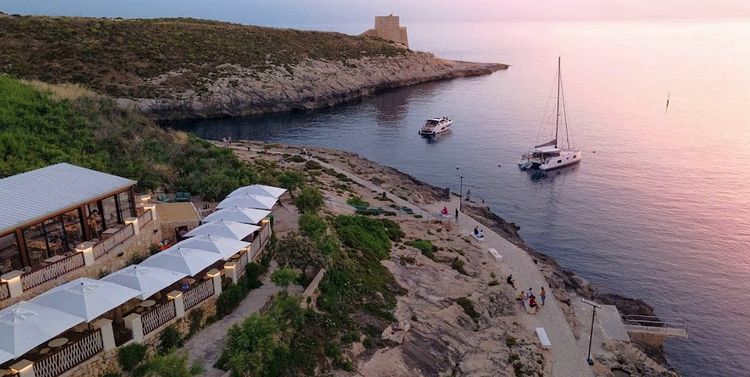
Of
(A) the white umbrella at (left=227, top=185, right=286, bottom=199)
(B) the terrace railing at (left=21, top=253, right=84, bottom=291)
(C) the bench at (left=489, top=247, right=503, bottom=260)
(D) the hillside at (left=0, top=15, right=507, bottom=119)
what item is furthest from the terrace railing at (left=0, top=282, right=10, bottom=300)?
(D) the hillside at (left=0, top=15, right=507, bottom=119)

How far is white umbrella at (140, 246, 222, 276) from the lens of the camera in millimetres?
18781

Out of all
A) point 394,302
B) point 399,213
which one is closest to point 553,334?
point 394,302

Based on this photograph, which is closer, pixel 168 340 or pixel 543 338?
pixel 168 340

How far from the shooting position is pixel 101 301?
15.5 meters

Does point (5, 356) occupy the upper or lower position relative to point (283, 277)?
upper

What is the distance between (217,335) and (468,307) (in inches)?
594

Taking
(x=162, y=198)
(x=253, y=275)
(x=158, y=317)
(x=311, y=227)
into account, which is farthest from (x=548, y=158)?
(x=158, y=317)

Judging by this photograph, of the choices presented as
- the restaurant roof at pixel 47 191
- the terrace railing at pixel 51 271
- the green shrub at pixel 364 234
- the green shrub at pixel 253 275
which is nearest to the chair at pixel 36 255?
the terrace railing at pixel 51 271

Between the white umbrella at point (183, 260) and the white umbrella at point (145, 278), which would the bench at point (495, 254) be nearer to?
the white umbrella at point (183, 260)

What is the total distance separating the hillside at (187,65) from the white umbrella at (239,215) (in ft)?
208

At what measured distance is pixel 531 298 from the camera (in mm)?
31094

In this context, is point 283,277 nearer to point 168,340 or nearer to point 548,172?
point 168,340

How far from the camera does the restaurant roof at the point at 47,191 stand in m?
17.5

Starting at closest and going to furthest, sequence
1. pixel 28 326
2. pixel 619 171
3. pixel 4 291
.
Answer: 1. pixel 28 326
2. pixel 4 291
3. pixel 619 171
